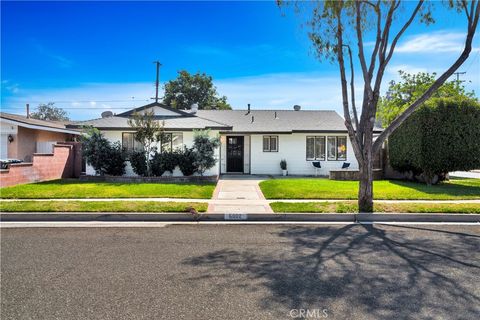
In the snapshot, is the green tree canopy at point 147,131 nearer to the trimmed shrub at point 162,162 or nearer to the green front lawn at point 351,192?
the trimmed shrub at point 162,162

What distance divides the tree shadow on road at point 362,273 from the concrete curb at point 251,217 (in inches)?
63.8

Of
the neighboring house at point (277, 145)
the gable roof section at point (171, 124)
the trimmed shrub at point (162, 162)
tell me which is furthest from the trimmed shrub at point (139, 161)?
the neighboring house at point (277, 145)

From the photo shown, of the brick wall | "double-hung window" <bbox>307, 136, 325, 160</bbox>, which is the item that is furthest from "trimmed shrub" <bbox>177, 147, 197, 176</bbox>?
"double-hung window" <bbox>307, 136, 325, 160</bbox>

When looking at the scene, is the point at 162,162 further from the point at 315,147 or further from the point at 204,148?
the point at 315,147

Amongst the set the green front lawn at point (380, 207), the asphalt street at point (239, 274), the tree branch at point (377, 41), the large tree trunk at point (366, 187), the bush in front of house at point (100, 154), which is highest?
the tree branch at point (377, 41)

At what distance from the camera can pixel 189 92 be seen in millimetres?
42250

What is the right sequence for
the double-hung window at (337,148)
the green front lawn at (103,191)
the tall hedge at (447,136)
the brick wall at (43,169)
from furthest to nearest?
1. the double-hung window at (337,148)
2. the tall hedge at (447,136)
3. the brick wall at (43,169)
4. the green front lawn at (103,191)

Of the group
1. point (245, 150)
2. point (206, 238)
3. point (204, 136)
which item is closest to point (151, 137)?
point (204, 136)

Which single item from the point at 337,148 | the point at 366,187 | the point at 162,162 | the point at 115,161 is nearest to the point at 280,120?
the point at 337,148

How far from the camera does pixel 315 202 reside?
9.67 metres

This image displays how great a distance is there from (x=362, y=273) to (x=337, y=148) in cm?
1568

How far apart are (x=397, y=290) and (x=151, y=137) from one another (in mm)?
13207

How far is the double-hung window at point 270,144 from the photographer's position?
19464mm

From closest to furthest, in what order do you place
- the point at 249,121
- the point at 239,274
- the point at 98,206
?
the point at 239,274 < the point at 98,206 < the point at 249,121
